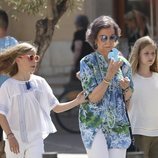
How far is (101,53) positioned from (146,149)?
1236 millimetres

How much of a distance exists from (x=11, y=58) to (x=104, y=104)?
919mm

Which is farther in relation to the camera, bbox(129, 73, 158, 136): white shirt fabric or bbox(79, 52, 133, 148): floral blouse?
bbox(129, 73, 158, 136): white shirt fabric

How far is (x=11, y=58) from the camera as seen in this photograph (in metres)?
5.56

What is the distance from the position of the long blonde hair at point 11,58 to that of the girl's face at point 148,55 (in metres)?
1.07

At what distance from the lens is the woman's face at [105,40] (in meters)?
5.27

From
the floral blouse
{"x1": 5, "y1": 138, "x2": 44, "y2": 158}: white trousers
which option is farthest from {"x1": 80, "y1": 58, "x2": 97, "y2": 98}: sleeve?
{"x1": 5, "y1": 138, "x2": 44, "y2": 158}: white trousers

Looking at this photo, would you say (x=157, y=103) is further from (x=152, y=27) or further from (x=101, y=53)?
(x=152, y=27)

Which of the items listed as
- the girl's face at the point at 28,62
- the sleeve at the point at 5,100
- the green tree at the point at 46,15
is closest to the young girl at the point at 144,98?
the girl's face at the point at 28,62

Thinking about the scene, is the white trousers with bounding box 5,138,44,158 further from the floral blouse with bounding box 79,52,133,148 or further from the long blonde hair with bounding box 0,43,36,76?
the long blonde hair with bounding box 0,43,36,76

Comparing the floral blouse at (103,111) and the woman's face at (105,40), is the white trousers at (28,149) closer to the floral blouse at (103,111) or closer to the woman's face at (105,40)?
the floral blouse at (103,111)

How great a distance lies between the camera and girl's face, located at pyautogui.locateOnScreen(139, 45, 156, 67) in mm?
5992

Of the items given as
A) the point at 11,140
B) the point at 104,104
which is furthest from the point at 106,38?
the point at 11,140

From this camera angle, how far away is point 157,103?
5965 millimetres

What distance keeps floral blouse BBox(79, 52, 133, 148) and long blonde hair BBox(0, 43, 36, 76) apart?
56 cm
